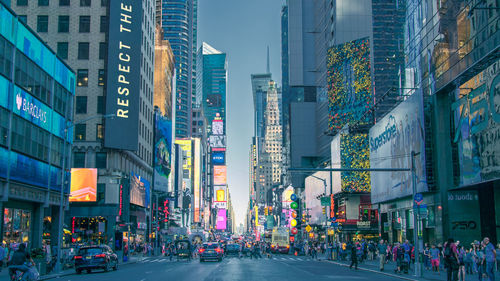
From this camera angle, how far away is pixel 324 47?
4754 inches

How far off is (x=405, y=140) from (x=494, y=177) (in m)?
15.3

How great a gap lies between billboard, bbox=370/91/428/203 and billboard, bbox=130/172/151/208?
106 feet

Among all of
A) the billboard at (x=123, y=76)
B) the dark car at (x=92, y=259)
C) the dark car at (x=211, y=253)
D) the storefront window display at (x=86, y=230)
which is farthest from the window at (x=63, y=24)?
the dark car at (x=92, y=259)

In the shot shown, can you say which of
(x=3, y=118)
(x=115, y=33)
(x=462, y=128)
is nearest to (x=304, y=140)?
(x=115, y=33)

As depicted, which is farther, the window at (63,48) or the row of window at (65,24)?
the window at (63,48)

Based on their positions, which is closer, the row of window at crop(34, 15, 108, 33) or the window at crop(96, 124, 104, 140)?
the window at crop(96, 124, 104, 140)

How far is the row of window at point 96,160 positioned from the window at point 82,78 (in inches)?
339

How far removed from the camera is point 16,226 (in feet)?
139

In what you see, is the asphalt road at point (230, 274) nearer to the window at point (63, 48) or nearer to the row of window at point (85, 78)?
the row of window at point (85, 78)

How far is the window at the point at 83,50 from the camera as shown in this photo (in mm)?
70562

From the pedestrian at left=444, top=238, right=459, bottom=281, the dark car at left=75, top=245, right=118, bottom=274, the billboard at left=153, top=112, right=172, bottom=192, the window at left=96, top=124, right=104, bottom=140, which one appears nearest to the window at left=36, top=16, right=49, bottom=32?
the window at left=96, top=124, right=104, bottom=140

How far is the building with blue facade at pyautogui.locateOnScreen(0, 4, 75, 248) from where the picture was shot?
37.7 metres

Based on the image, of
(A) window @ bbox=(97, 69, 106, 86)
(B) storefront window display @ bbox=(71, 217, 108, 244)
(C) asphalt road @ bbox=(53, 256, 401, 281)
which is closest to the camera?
(C) asphalt road @ bbox=(53, 256, 401, 281)

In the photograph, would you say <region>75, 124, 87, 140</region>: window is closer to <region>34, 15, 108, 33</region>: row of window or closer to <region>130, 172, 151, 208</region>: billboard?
<region>130, 172, 151, 208</region>: billboard
